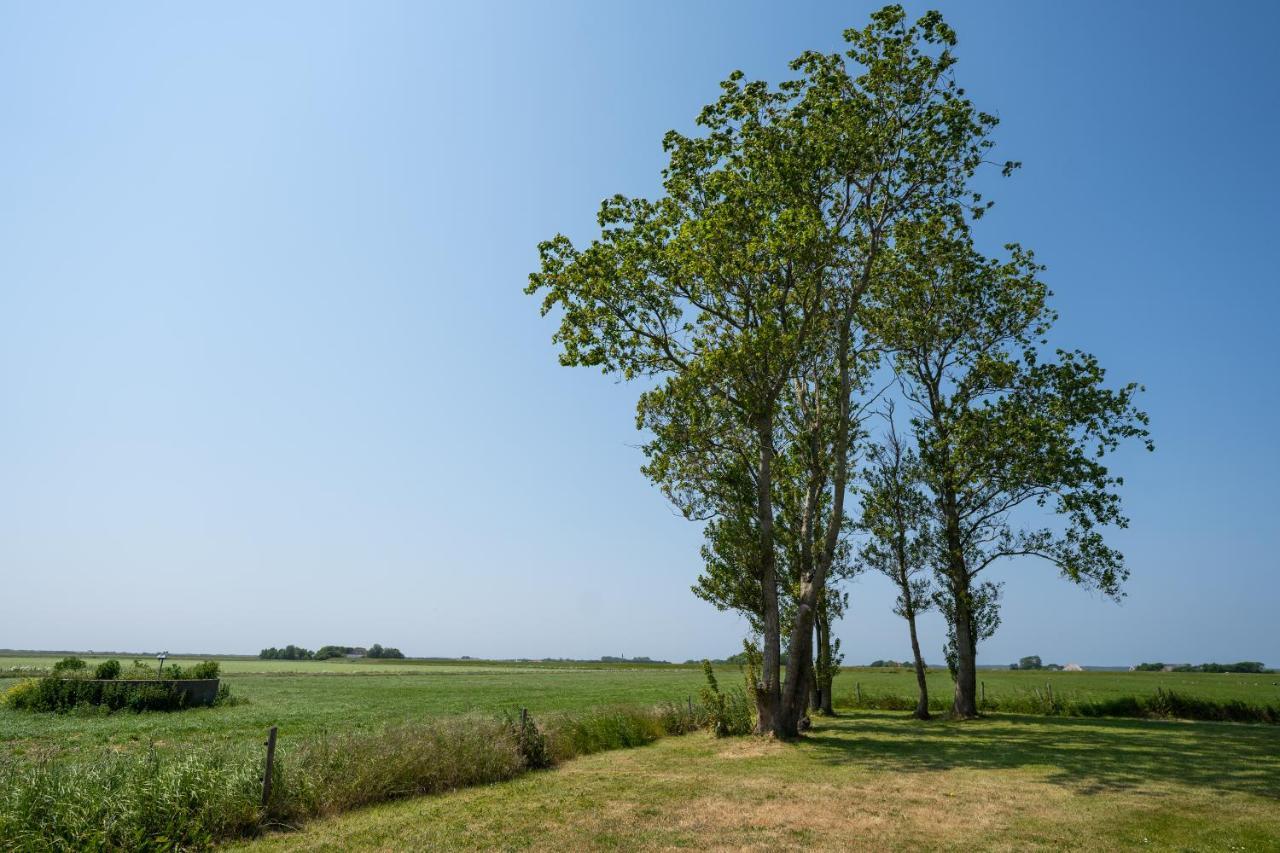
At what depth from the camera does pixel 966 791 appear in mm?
14102

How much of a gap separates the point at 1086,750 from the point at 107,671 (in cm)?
4879

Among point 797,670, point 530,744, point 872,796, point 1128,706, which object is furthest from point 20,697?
point 1128,706

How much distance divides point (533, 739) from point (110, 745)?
18235 millimetres

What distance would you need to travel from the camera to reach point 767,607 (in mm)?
23625

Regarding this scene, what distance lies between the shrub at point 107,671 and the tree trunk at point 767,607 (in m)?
39.1

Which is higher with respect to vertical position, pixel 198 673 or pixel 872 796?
pixel 872 796

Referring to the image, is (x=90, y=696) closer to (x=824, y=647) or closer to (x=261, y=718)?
(x=261, y=718)

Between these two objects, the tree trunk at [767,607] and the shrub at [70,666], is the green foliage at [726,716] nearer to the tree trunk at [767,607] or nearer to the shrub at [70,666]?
the tree trunk at [767,607]

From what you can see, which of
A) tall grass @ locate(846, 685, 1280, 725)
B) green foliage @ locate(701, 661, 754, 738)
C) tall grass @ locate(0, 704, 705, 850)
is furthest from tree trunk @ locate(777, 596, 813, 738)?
tall grass @ locate(846, 685, 1280, 725)

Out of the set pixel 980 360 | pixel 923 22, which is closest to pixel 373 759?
pixel 923 22

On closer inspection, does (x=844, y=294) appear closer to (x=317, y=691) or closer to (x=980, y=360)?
(x=980, y=360)

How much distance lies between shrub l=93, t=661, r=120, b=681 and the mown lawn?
36.5 metres

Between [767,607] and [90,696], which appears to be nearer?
[767,607]

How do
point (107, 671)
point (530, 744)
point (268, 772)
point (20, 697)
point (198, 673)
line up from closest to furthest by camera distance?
point (268, 772), point (530, 744), point (20, 697), point (107, 671), point (198, 673)
